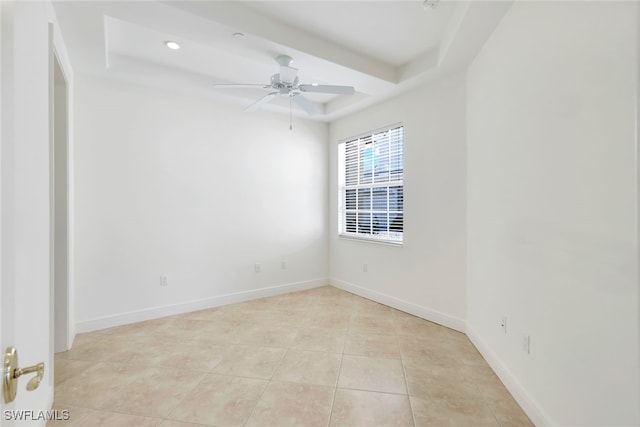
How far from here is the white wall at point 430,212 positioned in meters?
2.91

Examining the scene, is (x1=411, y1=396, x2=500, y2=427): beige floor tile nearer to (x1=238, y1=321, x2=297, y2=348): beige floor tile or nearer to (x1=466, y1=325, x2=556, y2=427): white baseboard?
(x1=466, y1=325, x2=556, y2=427): white baseboard

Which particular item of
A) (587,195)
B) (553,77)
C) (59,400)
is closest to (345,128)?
(553,77)

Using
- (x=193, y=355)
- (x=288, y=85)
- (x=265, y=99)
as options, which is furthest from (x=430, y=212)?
(x=193, y=355)

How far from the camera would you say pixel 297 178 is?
4.36m

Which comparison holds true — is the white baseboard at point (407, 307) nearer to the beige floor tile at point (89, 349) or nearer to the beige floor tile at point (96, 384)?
the beige floor tile at point (96, 384)

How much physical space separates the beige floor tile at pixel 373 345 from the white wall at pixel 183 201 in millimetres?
1746

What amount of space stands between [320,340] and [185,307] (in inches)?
69.8

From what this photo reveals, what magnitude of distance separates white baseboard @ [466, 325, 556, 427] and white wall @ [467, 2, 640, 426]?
0.4 inches

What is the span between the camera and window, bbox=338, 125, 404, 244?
3.64 m

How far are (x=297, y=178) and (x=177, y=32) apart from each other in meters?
2.43
